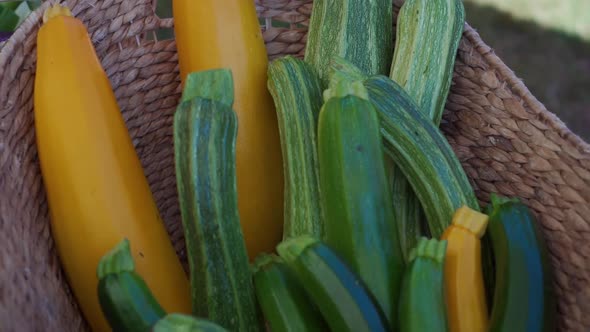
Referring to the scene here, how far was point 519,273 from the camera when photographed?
2.89 feet

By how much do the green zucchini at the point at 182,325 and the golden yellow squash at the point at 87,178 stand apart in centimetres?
29

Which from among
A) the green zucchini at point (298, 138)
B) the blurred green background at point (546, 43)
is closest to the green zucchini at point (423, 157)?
the green zucchini at point (298, 138)

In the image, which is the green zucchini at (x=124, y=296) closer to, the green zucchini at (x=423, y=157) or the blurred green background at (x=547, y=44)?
the green zucchini at (x=423, y=157)

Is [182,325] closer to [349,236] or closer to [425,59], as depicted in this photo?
[349,236]

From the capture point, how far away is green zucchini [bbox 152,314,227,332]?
26.2 inches

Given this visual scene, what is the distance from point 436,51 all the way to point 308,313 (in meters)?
0.48

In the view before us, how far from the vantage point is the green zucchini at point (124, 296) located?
2.59 ft

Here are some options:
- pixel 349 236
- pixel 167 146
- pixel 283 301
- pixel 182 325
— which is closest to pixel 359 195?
pixel 349 236

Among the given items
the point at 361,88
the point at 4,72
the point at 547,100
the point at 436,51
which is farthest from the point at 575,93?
the point at 4,72

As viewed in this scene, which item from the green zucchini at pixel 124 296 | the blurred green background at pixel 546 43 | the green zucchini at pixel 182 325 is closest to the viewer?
the green zucchini at pixel 182 325

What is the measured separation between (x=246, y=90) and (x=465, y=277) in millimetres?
451

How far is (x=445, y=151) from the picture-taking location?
1.00 metres

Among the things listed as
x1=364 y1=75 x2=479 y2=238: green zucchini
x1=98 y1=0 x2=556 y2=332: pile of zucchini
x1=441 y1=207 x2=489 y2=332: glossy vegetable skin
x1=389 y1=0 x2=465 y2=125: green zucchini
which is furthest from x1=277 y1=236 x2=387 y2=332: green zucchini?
x1=389 y1=0 x2=465 y2=125: green zucchini

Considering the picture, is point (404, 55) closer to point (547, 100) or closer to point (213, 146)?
point (213, 146)
